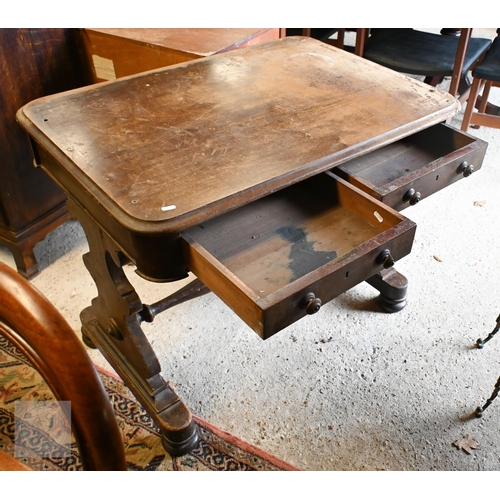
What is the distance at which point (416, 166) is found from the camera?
4.93 ft

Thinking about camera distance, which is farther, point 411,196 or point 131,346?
point 131,346

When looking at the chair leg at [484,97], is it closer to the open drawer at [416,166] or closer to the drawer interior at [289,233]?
the open drawer at [416,166]

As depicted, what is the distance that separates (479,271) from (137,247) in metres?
1.67

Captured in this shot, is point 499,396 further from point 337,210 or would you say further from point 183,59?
point 183,59

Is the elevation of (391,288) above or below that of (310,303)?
below

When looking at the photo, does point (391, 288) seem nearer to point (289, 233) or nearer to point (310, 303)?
point (289, 233)

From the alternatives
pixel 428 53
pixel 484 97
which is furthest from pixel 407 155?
pixel 484 97

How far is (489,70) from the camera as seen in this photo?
261 centimetres

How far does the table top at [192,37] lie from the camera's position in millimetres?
1908

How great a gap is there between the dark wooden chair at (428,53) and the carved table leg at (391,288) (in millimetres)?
1137

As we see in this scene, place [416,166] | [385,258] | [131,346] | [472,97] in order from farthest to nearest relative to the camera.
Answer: [472,97] < [131,346] < [416,166] < [385,258]

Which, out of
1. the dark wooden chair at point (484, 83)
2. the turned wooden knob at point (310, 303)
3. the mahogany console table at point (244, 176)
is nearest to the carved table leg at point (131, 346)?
the mahogany console table at point (244, 176)

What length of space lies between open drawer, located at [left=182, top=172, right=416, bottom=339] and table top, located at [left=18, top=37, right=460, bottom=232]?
11 centimetres

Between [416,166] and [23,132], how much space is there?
1459 millimetres
